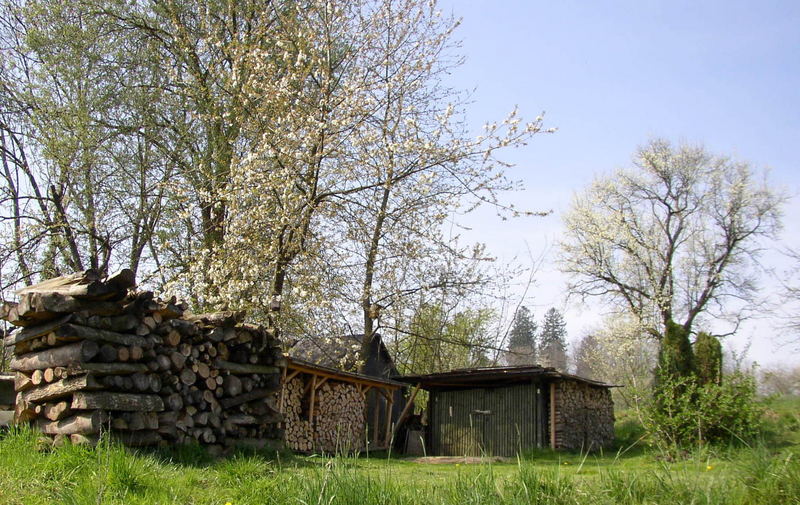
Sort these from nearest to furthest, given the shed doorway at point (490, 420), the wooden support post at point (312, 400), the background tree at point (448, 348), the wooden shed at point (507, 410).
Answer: the wooden support post at point (312, 400)
the wooden shed at point (507, 410)
the shed doorway at point (490, 420)
the background tree at point (448, 348)

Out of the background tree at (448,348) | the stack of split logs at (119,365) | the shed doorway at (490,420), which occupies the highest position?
the background tree at (448,348)

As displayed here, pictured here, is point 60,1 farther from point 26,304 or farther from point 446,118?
point 26,304

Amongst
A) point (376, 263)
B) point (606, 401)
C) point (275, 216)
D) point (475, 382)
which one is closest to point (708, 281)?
point (606, 401)

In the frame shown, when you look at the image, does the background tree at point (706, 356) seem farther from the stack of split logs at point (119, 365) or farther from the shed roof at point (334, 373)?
the stack of split logs at point (119, 365)

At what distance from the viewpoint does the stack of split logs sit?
6.83 m

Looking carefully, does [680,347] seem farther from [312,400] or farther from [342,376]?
[312,400]

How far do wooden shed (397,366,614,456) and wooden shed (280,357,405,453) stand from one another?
2.07 meters

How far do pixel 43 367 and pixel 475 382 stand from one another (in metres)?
14.0

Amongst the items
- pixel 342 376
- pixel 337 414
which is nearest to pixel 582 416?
pixel 337 414

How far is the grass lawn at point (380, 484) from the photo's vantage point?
4.16 meters

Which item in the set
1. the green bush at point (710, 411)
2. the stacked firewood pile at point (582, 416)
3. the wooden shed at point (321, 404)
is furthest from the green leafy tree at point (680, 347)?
the wooden shed at point (321, 404)

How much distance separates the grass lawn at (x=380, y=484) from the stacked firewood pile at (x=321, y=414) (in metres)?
8.64

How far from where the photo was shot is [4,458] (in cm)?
575

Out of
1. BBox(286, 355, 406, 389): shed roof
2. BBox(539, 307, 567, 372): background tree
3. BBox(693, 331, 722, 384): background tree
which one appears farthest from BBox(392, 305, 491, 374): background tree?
BBox(539, 307, 567, 372): background tree
